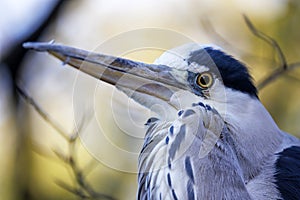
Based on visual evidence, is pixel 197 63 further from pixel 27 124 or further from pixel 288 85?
pixel 288 85

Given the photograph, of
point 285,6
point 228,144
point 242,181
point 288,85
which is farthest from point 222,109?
point 285,6

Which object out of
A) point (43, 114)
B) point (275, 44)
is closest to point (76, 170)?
point (43, 114)

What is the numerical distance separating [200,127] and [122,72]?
26 centimetres

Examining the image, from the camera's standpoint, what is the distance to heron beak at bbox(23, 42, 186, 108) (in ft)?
5.43

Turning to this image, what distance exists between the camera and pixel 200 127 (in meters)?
1.63

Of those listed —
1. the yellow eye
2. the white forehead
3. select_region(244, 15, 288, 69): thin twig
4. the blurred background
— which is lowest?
the blurred background

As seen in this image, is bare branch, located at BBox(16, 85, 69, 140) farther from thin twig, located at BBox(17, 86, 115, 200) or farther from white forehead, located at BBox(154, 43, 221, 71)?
white forehead, located at BBox(154, 43, 221, 71)

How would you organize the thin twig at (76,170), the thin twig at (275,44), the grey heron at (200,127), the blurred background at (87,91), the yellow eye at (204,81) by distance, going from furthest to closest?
the blurred background at (87,91), the thin twig at (275,44), the thin twig at (76,170), the yellow eye at (204,81), the grey heron at (200,127)

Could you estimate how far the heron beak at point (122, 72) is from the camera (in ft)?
5.43

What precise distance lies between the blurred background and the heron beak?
20 centimetres

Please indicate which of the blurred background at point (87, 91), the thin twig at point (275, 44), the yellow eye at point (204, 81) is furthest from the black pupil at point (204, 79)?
the thin twig at point (275, 44)

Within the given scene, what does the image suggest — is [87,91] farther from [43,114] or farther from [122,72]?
[122,72]

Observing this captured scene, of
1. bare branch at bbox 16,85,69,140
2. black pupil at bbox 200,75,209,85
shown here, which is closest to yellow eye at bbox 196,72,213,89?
black pupil at bbox 200,75,209,85

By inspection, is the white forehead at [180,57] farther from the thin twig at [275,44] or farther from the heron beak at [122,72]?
the thin twig at [275,44]
